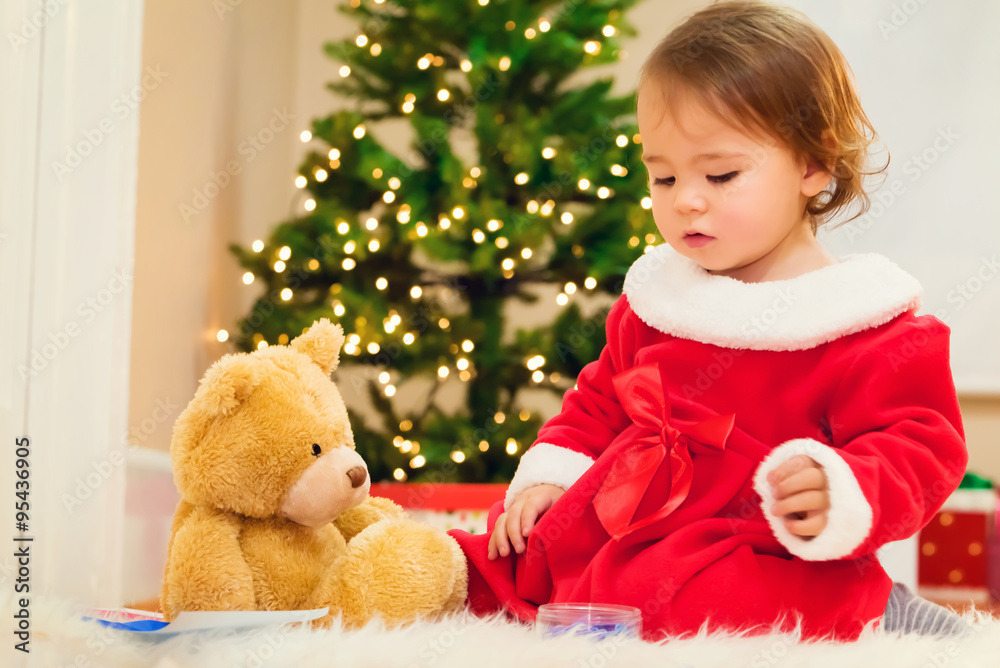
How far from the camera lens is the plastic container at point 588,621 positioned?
2.76 feet

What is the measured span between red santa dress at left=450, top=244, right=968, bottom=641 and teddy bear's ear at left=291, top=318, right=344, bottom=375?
269 millimetres

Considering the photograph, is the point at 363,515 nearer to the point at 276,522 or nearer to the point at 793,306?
the point at 276,522

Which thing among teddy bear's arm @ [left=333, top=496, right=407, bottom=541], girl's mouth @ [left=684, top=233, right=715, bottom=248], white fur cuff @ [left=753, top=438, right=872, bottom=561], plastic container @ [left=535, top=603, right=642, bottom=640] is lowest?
plastic container @ [left=535, top=603, right=642, bottom=640]

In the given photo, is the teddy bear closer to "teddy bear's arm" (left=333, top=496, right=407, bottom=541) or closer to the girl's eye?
"teddy bear's arm" (left=333, top=496, right=407, bottom=541)

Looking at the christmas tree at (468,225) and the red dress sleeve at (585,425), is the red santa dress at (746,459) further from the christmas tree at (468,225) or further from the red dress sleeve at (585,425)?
the christmas tree at (468,225)

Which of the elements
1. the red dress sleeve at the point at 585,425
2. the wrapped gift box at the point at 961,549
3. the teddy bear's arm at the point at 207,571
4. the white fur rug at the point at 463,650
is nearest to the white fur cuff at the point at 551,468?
the red dress sleeve at the point at 585,425

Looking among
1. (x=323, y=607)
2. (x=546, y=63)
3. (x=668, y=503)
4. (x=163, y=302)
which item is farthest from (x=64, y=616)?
(x=546, y=63)

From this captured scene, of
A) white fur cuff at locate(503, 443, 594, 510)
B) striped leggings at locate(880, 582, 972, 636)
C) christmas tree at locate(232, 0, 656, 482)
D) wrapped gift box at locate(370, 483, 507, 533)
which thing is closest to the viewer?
striped leggings at locate(880, 582, 972, 636)

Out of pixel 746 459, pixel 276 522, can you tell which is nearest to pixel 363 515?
pixel 276 522

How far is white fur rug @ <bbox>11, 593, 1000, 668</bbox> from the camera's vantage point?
77 centimetres

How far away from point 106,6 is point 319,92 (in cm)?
157

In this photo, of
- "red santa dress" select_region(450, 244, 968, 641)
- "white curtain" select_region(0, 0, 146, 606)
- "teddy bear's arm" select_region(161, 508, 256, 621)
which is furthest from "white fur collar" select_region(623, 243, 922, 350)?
"white curtain" select_region(0, 0, 146, 606)

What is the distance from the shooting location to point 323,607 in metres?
0.95

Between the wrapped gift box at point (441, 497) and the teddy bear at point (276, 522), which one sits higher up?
the teddy bear at point (276, 522)
